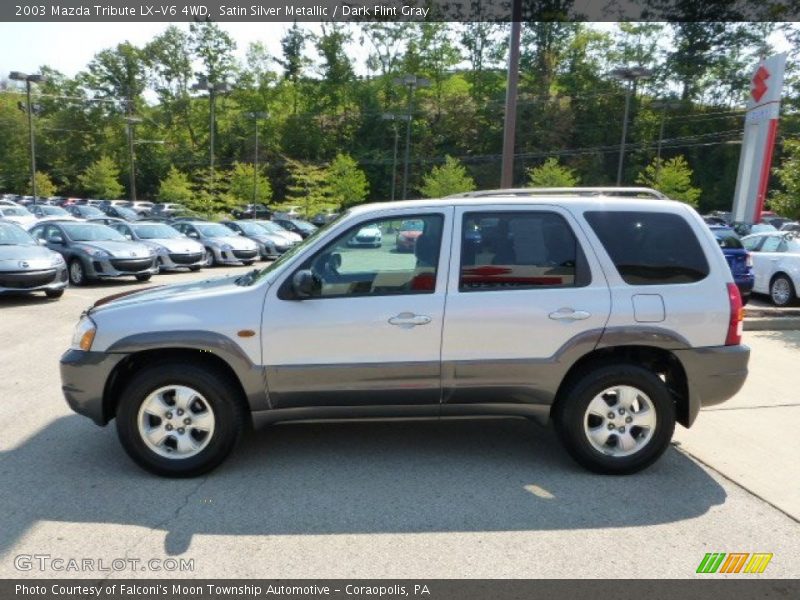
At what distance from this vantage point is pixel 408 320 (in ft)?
13.0

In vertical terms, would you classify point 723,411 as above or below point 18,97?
below

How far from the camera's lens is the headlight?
4012mm

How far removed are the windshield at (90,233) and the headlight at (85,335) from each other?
A: 38.3ft

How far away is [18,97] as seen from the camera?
76.4 m

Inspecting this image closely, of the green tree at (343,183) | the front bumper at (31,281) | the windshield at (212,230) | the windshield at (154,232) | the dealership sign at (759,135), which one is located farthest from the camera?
the green tree at (343,183)

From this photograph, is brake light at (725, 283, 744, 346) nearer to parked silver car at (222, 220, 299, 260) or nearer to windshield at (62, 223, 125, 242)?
windshield at (62, 223, 125, 242)

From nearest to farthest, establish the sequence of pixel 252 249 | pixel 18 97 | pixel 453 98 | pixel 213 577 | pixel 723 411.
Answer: pixel 213 577, pixel 723 411, pixel 252 249, pixel 453 98, pixel 18 97

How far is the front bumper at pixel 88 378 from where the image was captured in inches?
157

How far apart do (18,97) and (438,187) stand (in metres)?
65.6

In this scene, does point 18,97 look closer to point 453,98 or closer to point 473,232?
point 453,98

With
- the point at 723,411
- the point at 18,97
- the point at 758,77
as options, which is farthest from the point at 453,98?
the point at 723,411

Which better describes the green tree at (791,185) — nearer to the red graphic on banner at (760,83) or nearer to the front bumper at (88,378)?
the front bumper at (88,378)

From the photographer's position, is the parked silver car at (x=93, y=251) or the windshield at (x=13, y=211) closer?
the parked silver car at (x=93, y=251)

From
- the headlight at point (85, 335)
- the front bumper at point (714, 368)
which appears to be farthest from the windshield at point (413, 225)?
the headlight at point (85, 335)
